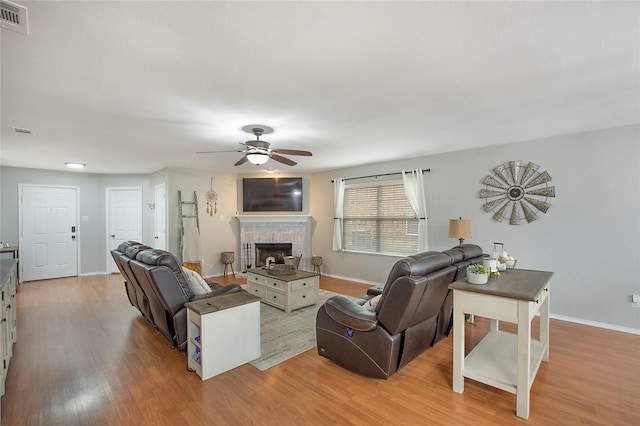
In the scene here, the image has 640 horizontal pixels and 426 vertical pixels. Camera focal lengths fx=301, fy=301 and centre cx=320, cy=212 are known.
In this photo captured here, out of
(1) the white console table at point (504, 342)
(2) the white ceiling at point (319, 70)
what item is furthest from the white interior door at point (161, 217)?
(1) the white console table at point (504, 342)

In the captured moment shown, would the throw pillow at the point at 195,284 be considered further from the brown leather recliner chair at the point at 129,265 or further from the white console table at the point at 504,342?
the white console table at the point at 504,342

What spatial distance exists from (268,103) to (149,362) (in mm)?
2667

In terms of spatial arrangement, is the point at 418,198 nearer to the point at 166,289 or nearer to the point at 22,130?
the point at 166,289

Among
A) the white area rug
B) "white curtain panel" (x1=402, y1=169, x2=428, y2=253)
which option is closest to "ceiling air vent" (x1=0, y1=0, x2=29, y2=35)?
the white area rug

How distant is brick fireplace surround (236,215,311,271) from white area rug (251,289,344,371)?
8.41ft

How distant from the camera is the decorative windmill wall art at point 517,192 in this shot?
409 cm

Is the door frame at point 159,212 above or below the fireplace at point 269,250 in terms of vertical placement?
above

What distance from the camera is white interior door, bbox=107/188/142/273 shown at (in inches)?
277

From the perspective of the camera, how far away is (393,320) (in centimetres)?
236

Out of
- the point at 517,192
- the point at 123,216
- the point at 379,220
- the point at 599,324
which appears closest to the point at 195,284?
the point at 379,220

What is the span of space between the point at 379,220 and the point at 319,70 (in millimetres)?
4148

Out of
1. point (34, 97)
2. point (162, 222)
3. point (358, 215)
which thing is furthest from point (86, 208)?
point (358, 215)

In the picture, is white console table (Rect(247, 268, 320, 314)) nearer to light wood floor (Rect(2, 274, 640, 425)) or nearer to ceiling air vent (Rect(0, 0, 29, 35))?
light wood floor (Rect(2, 274, 640, 425))

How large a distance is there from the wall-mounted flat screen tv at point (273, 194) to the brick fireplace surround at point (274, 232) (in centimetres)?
22
